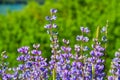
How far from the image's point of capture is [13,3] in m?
28.1

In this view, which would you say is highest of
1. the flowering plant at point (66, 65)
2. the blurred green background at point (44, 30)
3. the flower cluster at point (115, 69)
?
the blurred green background at point (44, 30)

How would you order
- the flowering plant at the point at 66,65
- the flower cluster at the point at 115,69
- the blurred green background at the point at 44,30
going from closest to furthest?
the flower cluster at the point at 115,69 → the flowering plant at the point at 66,65 → the blurred green background at the point at 44,30

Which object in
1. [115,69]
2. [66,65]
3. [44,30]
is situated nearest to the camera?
[115,69]

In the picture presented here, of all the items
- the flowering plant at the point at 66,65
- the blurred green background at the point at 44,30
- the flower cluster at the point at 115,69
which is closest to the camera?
the flower cluster at the point at 115,69

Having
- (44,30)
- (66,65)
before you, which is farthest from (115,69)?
(44,30)

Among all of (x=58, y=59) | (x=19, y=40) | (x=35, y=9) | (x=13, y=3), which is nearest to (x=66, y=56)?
(x=58, y=59)

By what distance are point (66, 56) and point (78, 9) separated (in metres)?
5.95

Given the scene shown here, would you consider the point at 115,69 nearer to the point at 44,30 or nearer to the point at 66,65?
the point at 66,65

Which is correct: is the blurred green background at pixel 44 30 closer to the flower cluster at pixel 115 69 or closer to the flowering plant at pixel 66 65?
the flowering plant at pixel 66 65

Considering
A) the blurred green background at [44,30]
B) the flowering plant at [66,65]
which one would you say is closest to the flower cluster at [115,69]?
the flowering plant at [66,65]

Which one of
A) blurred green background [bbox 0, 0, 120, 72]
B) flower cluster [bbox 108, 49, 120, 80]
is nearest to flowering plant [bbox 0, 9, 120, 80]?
flower cluster [bbox 108, 49, 120, 80]

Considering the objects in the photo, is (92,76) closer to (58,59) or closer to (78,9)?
(58,59)

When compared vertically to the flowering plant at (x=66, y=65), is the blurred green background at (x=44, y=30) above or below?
above

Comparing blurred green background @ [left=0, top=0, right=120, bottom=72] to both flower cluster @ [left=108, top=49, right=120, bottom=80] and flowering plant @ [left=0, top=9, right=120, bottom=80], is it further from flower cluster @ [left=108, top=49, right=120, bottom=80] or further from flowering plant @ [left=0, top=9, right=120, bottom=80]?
flower cluster @ [left=108, top=49, right=120, bottom=80]
